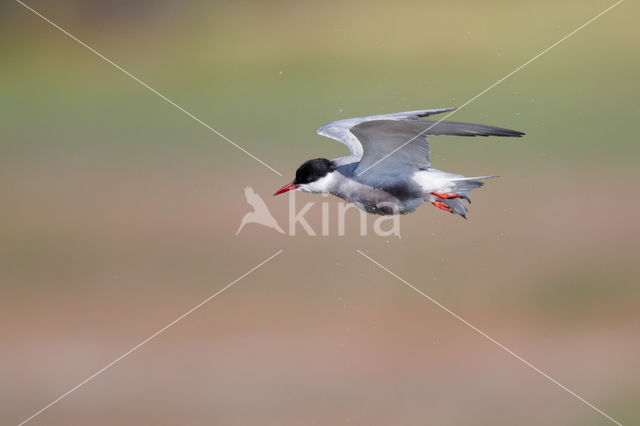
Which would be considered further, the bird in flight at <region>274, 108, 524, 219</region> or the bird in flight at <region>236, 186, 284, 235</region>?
the bird in flight at <region>236, 186, 284, 235</region>

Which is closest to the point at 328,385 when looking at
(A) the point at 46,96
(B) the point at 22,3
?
(A) the point at 46,96

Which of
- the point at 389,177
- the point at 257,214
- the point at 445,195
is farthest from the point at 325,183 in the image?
the point at 257,214

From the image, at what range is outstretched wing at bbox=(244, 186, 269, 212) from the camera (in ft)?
36.0

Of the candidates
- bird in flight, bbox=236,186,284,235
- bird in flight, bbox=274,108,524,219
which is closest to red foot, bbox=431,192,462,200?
bird in flight, bbox=274,108,524,219

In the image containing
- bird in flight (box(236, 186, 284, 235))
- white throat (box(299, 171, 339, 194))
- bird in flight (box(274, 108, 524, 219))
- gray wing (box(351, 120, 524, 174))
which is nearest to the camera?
gray wing (box(351, 120, 524, 174))

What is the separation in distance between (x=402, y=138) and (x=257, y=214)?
6.89 meters

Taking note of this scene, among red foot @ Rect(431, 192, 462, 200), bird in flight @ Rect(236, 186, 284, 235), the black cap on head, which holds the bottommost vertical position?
bird in flight @ Rect(236, 186, 284, 235)

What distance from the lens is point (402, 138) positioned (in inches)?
182

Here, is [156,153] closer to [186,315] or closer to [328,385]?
[186,315]

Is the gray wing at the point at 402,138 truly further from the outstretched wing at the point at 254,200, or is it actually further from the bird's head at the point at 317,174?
the outstretched wing at the point at 254,200

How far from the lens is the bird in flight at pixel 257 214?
1091cm

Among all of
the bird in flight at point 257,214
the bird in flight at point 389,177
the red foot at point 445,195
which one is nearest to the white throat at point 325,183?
the bird in flight at point 389,177

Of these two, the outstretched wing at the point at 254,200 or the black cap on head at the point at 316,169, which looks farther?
the outstretched wing at the point at 254,200

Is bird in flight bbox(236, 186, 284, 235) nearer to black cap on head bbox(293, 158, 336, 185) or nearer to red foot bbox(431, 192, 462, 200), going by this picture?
black cap on head bbox(293, 158, 336, 185)
